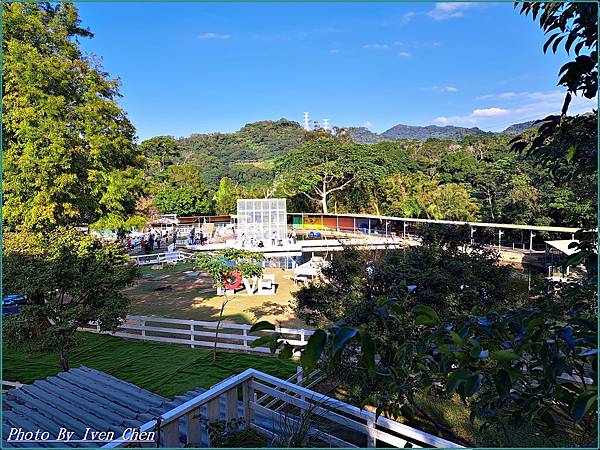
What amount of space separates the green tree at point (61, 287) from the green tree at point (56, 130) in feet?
4.20

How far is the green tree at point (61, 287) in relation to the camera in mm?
4984

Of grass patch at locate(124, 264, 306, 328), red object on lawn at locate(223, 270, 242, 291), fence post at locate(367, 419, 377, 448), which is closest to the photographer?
fence post at locate(367, 419, 377, 448)

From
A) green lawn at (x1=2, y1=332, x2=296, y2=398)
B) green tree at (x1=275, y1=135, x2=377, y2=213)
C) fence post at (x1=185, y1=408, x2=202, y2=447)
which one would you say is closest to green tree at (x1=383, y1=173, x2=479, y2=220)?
green tree at (x1=275, y1=135, x2=377, y2=213)

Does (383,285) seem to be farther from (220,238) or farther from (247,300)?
(220,238)

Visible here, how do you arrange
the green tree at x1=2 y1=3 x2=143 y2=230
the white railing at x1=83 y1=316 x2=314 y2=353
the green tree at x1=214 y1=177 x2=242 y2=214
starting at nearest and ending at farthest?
the white railing at x1=83 y1=316 x2=314 y2=353 → the green tree at x1=2 y1=3 x2=143 y2=230 → the green tree at x1=214 y1=177 x2=242 y2=214

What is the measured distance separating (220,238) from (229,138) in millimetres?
39249

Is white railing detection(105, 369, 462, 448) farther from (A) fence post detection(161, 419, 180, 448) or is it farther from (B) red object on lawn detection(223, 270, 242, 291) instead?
(B) red object on lawn detection(223, 270, 242, 291)

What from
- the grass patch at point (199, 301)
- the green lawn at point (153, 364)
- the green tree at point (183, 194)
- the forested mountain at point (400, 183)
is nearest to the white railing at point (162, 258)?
the grass patch at point (199, 301)

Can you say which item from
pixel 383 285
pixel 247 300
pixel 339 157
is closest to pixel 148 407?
pixel 383 285

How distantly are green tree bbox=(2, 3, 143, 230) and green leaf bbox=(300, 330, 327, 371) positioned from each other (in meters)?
7.44

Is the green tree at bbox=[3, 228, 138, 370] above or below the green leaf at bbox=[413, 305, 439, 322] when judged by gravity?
below

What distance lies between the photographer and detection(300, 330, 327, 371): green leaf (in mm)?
668

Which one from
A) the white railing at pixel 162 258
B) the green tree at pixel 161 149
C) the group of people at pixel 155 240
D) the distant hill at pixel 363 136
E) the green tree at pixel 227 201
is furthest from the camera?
the distant hill at pixel 363 136

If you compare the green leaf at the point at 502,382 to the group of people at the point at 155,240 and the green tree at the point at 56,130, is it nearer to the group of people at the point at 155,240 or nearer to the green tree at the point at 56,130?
the green tree at the point at 56,130
